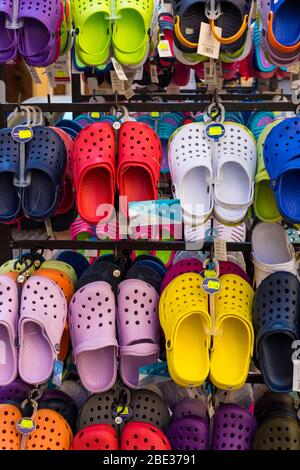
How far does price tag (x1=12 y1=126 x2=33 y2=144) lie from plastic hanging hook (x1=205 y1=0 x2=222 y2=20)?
0.69 m

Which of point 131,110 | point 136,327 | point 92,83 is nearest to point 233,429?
point 136,327

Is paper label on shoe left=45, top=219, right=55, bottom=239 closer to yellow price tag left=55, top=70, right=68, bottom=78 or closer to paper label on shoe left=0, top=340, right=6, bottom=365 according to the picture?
paper label on shoe left=0, top=340, right=6, bottom=365

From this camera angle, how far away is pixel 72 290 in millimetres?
1897

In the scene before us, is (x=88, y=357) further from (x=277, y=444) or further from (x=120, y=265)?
(x=277, y=444)

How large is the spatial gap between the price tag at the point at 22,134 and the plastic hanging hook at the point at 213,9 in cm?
69

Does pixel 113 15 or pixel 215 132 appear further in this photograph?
pixel 113 15

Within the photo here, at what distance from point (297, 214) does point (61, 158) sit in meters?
0.78

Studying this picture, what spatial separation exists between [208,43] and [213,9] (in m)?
0.11

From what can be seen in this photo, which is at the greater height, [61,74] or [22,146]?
Answer: [61,74]

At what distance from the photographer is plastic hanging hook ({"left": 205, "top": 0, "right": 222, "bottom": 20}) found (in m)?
1.70

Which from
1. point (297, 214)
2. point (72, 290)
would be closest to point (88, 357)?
point (72, 290)

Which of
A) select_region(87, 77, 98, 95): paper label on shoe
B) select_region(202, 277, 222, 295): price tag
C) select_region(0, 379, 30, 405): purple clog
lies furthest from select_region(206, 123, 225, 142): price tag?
select_region(87, 77, 98, 95): paper label on shoe

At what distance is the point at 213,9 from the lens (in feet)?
5.58

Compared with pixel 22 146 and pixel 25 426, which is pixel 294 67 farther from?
pixel 25 426
